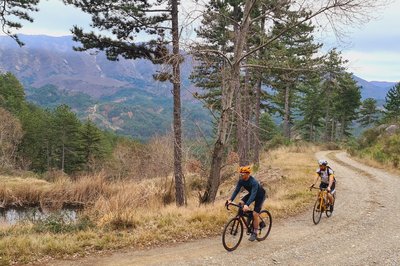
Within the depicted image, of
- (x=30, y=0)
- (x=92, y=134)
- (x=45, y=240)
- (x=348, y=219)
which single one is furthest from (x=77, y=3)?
(x=92, y=134)

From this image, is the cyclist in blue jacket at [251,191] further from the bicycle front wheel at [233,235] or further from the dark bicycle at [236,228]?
the bicycle front wheel at [233,235]

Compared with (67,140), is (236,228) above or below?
above

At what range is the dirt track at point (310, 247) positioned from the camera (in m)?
8.16

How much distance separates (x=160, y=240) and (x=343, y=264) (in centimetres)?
441

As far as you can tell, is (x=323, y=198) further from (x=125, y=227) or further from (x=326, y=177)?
(x=125, y=227)

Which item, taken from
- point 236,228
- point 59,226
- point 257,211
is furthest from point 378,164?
point 59,226

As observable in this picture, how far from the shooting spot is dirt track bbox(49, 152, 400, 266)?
26.8 ft

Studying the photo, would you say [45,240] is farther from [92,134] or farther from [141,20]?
[92,134]

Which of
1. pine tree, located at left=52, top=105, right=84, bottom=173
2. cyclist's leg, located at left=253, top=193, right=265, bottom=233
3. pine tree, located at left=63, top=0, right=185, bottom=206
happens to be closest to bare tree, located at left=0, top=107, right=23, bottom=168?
pine tree, located at left=52, top=105, right=84, bottom=173

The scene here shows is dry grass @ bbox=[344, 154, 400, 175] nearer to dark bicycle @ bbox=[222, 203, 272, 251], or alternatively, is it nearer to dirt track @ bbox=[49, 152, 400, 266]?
dirt track @ bbox=[49, 152, 400, 266]

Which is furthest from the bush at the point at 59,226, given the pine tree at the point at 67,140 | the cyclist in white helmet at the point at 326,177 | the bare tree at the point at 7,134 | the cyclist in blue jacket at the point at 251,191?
the pine tree at the point at 67,140

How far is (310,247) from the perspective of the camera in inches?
363

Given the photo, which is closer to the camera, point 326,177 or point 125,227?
point 125,227

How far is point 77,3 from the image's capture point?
46.6 feet
